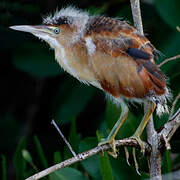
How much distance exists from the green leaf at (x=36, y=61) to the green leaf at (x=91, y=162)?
0.86 metres

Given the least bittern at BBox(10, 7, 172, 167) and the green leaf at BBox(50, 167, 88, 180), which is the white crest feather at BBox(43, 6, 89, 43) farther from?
the green leaf at BBox(50, 167, 88, 180)

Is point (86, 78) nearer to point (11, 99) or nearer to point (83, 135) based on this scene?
point (83, 135)

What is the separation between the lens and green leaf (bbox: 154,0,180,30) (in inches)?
107

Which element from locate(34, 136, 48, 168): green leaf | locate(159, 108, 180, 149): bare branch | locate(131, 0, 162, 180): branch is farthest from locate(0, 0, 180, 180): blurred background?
locate(159, 108, 180, 149): bare branch

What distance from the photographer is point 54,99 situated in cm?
312

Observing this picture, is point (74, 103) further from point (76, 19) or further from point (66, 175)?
point (76, 19)

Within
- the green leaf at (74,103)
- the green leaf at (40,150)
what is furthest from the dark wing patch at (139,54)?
the green leaf at (74,103)

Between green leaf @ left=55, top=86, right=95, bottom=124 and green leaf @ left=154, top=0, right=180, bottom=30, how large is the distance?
666mm

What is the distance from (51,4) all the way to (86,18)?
4.23 feet

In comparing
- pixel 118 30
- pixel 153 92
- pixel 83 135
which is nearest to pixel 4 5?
pixel 83 135

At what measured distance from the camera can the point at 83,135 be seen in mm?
3287

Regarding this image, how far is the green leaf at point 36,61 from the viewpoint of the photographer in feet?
9.87

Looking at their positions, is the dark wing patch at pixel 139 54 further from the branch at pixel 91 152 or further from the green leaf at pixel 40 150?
the green leaf at pixel 40 150

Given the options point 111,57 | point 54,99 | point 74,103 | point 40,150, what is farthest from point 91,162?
point 54,99
